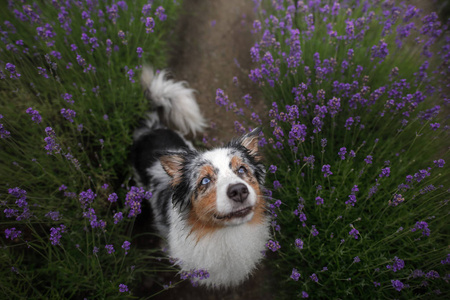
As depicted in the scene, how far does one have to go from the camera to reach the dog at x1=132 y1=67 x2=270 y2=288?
191cm

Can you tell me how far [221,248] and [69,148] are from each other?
1.50 metres

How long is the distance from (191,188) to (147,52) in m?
2.42

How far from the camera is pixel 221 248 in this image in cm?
225

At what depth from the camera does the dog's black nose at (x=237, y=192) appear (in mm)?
1797

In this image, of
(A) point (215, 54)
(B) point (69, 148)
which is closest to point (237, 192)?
(B) point (69, 148)

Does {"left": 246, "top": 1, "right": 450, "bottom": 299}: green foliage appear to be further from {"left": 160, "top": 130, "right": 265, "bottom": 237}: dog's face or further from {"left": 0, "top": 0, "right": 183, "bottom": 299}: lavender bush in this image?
{"left": 0, "top": 0, "right": 183, "bottom": 299}: lavender bush

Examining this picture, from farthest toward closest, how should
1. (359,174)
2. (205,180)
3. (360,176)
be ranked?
(360,176), (359,174), (205,180)

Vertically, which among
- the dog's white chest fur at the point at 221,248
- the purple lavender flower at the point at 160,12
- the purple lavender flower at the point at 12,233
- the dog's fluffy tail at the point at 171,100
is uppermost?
the purple lavender flower at the point at 160,12

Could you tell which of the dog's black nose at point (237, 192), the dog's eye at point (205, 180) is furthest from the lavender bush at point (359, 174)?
the dog's eye at point (205, 180)

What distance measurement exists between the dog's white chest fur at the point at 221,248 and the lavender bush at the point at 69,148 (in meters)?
0.33

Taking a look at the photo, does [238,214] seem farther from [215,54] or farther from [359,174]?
[215,54]

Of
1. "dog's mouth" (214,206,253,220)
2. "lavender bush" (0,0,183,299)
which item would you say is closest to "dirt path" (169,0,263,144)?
"lavender bush" (0,0,183,299)

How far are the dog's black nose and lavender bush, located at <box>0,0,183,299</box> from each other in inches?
27.7

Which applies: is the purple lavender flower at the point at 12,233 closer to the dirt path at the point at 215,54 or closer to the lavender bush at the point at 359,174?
the lavender bush at the point at 359,174
